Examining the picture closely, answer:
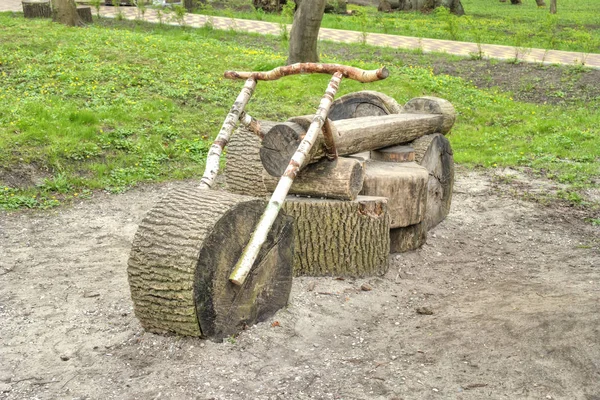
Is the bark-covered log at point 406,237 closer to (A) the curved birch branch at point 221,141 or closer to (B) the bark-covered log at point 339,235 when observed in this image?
(B) the bark-covered log at point 339,235

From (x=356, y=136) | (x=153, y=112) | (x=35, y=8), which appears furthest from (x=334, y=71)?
(x=35, y=8)

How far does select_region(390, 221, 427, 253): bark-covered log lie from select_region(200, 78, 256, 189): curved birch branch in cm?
172

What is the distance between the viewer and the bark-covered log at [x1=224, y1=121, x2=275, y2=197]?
22.9ft

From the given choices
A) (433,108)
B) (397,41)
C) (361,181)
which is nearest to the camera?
(361,181)

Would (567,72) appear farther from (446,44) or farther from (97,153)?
(97,153)

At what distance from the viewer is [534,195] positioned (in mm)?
8266

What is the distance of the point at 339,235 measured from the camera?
5.83m

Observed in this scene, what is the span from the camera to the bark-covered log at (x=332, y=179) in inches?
225

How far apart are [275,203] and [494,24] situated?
18.4 m

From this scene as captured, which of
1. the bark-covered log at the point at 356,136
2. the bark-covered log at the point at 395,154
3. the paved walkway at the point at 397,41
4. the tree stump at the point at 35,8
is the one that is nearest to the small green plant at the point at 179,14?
the paved walkway at the point at 397,41

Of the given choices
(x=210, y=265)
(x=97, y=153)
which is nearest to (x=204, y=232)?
(x=210, y=265)

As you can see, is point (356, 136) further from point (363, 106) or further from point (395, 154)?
point (363, 106)

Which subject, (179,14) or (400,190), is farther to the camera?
(179,14)

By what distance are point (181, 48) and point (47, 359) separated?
9.73m
